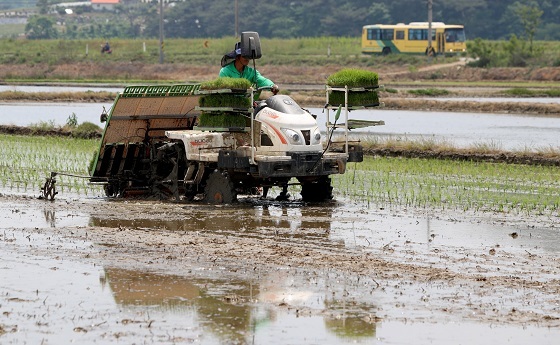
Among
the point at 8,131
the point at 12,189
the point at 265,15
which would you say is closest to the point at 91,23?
the point at 265,15

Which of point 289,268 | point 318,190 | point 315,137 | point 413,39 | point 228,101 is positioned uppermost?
point 228,101

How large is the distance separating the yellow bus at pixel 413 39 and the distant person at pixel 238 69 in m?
55.6

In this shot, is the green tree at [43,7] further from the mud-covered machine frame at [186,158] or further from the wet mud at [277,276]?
the wet mud at [277,276]

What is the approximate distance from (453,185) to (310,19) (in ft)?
295

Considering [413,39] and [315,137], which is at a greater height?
[315,137]

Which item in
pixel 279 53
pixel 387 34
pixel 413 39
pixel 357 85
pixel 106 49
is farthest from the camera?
pixel 106 49

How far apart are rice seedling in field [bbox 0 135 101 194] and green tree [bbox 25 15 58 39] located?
9406cm

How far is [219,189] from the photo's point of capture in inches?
629

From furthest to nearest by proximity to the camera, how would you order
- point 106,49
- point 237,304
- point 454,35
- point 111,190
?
point 106,49 < point 454,35 < point 111,190 < point 237,304

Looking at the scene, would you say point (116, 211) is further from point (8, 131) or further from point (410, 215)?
point (8, 131)

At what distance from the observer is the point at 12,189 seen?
59.0 feet

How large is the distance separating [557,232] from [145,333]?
20.7 feet

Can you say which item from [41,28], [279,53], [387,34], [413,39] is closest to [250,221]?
[413,39]

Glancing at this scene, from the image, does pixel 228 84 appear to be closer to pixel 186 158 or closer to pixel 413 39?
pixel 186 158
